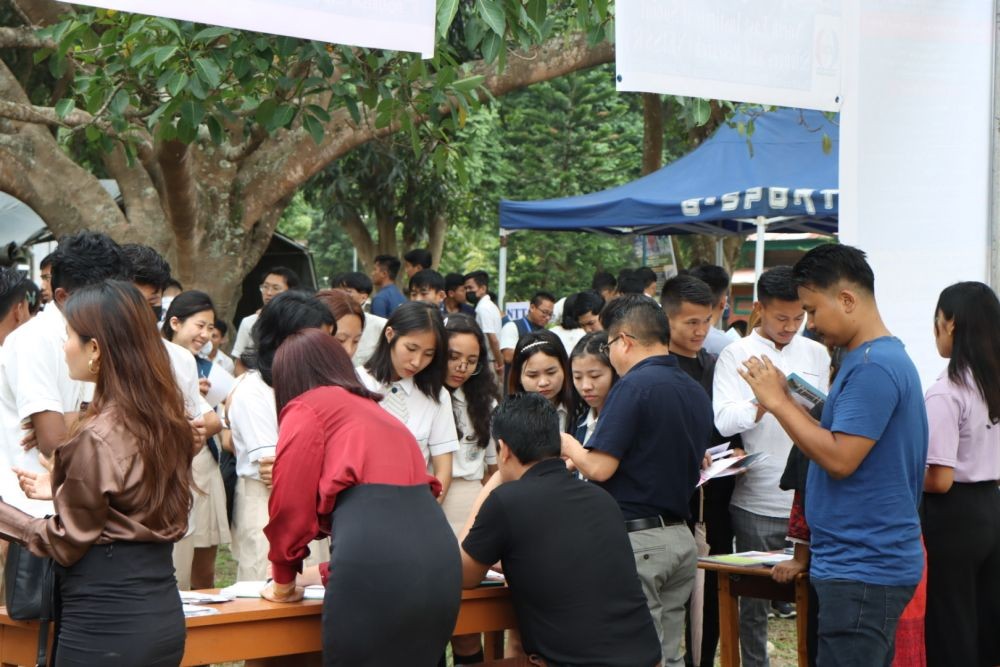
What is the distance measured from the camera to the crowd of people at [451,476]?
10.5ft

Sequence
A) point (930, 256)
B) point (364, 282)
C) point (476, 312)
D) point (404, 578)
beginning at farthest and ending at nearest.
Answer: point (476, 312)
point (364, 282)
point (930, 256)
point (404, 578)

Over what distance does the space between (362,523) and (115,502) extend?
0.69m

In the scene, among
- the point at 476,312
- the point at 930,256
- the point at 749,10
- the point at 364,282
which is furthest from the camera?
the point at 476,312

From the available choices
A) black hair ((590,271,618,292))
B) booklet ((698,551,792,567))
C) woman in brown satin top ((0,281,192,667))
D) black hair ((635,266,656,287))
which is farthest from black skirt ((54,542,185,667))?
black hair ((590,271,618,292))

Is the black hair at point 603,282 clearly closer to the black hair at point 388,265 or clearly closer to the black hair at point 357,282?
the black hair at point 388,265

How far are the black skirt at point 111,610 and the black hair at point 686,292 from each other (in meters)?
2.96

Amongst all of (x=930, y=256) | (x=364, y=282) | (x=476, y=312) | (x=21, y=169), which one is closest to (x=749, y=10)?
(x=930, y=256)

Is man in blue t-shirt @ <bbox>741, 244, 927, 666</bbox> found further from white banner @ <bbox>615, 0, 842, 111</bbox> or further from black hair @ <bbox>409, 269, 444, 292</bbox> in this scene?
black hair @ <bbox>409, 269, 444, 292</bbox>

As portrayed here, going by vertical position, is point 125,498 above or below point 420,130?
below

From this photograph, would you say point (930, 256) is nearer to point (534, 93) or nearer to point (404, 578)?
point (404, 578)

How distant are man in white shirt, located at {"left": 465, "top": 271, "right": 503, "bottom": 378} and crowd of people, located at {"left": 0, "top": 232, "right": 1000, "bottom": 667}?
563 centimetres

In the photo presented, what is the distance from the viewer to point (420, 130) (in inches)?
283

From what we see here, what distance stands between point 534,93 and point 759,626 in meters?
21.1

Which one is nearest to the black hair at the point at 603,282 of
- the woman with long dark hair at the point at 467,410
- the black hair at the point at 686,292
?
the black hair at the point at 686,292
